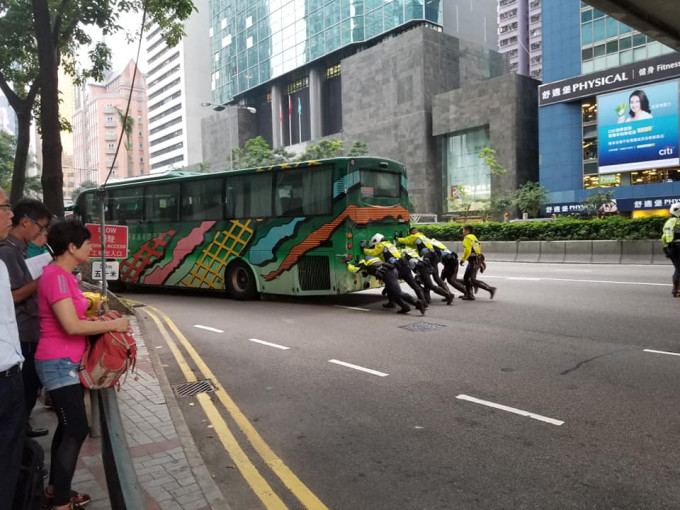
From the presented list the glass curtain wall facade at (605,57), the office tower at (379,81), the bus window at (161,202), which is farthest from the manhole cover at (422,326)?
the glass curtain wall facade at (605,57)

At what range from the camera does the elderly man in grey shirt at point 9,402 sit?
101 inches

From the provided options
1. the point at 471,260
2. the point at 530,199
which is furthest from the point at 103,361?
the point at 530,199

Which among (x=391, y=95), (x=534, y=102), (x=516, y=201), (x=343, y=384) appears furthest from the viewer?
(x=391, y=95)

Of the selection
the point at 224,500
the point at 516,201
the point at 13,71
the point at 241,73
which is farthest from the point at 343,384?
the point at 241,73

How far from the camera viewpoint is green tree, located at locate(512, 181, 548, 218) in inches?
1886

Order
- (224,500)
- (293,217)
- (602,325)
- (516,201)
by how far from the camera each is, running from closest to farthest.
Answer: (224,500)
(602,325)
(293,217)
(516,201)

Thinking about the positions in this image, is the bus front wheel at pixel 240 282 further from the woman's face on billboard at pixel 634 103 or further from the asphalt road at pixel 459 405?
the woman's face on billboard at pixel 634 103

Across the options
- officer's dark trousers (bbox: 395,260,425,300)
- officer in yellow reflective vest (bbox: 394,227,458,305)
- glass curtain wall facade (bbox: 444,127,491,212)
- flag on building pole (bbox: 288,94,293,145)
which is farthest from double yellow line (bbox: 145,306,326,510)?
flag on building pole (bbox: 288,94,293,145)

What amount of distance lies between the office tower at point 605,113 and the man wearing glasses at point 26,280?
4947 cm

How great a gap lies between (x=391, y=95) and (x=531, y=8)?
5171 centimetres

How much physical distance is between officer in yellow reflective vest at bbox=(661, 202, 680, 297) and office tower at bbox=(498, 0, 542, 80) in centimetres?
8157

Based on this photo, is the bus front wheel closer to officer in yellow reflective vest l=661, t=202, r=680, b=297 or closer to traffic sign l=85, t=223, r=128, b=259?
traffic sign l=85, t=223, r=128, b=259

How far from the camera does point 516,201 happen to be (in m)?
48.2

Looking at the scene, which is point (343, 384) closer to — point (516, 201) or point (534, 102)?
point (516, 201)
